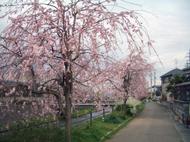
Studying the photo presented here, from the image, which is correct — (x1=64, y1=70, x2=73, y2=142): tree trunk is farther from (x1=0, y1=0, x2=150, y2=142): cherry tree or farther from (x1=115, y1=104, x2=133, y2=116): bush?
(x1=115, y1=104, x2=133, y2=116): bush

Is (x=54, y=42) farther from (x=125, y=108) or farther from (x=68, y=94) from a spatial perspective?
(x=125, y=108)

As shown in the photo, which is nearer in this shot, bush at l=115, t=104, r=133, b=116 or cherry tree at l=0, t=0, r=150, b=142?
cherry tree at l=0, t=0, r=150, b=142

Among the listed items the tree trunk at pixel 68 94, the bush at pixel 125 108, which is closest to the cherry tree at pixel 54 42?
the tree trunk at pixel 68 94

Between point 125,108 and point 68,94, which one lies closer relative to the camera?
point 68,94

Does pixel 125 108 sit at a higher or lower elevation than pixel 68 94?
lower

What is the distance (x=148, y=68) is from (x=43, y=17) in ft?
100

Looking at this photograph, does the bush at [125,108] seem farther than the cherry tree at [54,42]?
Yes

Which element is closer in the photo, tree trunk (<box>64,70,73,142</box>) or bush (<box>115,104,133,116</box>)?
tree trunk (<box>64,70,73,142</box>)

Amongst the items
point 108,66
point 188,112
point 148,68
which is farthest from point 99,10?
point 148,68

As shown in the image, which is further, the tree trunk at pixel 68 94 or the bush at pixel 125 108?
the bush at pixel 125 108

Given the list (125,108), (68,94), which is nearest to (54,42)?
(68,94)

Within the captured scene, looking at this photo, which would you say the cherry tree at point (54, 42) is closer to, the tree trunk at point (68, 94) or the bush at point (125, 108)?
the tree trunk at point (68, 94)

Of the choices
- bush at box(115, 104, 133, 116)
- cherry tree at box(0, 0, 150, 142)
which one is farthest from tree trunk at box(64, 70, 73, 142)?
bush at box(115, 104, 133, 116)

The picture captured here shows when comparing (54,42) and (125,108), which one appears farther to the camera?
(125,108)
